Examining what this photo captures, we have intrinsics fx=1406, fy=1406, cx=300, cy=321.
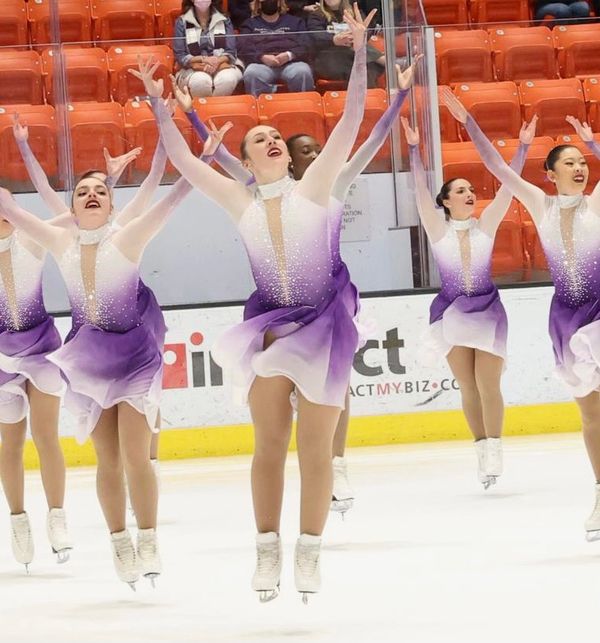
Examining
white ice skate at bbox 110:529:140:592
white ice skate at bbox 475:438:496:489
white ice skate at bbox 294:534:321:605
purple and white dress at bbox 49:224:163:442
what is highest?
purple and white dress at bbox 49:224:163:442

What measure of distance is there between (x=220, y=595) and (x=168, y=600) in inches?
7.4

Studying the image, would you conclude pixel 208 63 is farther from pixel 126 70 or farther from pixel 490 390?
pixel 490 390

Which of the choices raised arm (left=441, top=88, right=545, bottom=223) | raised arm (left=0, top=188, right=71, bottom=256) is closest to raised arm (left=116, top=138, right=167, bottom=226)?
raised arm (left=0, top=188, right=71, bottom=256)

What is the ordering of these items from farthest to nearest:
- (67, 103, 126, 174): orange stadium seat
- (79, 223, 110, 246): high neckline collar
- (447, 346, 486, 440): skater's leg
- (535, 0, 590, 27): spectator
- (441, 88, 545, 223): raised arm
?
(535, 0, 590, 27): spectator < (67, 103, 126, 174): orange stadium seat < (447, 346, 486, 440): skater's leg < (441, 88, 545, 223): raised arm < (79, 223, 110, 246): high neckline collar

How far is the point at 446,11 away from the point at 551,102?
8.60ft

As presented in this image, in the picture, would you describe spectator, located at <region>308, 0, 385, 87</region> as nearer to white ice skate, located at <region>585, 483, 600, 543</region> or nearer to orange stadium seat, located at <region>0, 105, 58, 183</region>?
orange stadium seat, located at <region>0, 105, 58, 183</region>

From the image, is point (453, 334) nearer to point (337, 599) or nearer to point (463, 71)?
point (337, 599)

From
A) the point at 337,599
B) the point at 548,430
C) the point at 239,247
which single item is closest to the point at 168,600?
the point at 337,599

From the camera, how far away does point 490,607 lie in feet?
14.9

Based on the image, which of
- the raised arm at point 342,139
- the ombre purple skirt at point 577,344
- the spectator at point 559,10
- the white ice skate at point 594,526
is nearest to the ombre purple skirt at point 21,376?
the raised arm at point 342,139

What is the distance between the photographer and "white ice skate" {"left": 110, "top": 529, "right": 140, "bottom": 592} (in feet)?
16.6

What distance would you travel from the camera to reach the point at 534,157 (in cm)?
993

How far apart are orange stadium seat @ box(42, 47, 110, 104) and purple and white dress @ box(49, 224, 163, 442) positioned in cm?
443

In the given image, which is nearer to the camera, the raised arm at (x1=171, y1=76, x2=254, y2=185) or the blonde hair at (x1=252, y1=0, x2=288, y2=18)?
the raised arm at (x1=171, y1=76, x2=254, y2=185)
